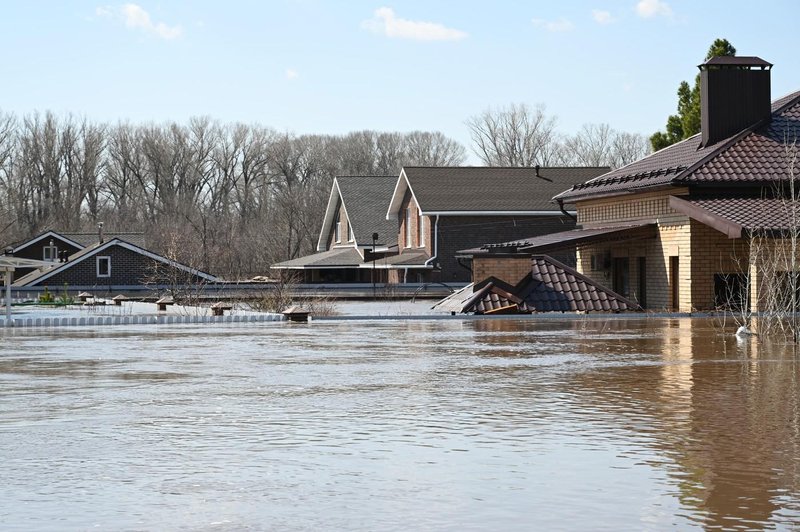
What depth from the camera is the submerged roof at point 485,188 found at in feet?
201

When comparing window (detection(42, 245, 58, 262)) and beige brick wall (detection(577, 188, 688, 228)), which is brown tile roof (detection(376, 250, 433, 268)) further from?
window (detection(42, 245, 58, 262))

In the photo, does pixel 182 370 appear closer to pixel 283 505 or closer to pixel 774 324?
pixel 283 505

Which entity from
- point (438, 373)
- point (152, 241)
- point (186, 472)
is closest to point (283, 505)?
point (186, 472)

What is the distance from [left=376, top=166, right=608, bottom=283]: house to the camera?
61031mm

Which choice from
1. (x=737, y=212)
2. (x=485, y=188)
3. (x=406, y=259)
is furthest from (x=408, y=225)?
(x=737, y=212)

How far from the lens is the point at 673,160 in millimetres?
40688

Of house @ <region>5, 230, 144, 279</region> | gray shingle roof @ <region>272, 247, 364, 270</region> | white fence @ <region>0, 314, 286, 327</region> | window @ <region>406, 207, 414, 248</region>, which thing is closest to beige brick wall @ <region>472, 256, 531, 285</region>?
white fence @ <region>0, 314, 286, 327</region>

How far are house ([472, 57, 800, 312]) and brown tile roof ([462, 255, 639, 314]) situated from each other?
0.62 metres

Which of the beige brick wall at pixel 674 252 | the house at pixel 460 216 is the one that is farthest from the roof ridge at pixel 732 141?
the house at pixel 460 216

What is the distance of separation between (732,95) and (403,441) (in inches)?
1181

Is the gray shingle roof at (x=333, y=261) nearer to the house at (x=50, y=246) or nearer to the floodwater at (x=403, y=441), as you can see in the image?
the house at (x=50, y=246)

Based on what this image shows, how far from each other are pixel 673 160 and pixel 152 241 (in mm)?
59532

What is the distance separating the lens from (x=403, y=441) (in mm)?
12055

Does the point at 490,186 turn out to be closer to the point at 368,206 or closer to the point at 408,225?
the point at 408,225
